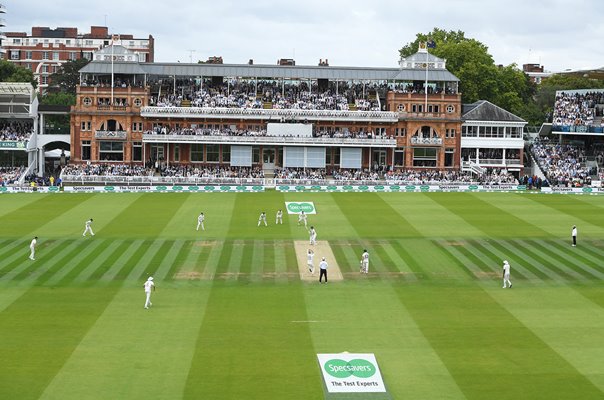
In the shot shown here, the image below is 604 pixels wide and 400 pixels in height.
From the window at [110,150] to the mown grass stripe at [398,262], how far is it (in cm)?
4353

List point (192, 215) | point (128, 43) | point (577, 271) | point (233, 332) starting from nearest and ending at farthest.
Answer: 1. point (233, 332)
2. point (577, 271)
3. point (192, 215)
4. point (128, 43)

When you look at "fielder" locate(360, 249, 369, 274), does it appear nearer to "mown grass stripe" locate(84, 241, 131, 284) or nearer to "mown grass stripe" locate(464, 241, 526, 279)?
"mown grass stripe" locate(464, 241, 526, 279)

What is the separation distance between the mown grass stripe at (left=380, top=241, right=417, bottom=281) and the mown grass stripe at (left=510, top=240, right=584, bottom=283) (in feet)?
20.3

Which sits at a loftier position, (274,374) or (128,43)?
(128,43)

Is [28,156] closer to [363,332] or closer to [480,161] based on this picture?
[480,161]

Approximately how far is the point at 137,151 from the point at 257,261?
46.1 meters

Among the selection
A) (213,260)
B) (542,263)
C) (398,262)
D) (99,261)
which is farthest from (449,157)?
(99,261)

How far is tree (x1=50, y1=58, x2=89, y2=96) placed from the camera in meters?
128

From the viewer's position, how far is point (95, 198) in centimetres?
7231

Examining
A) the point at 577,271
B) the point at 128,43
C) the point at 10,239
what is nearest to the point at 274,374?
the point at 577,271

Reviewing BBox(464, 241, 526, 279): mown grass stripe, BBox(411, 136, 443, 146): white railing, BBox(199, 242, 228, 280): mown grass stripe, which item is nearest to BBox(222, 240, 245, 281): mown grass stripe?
BBox(199, 242, 228, 280): mown grass stripe

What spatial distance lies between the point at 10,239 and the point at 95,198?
20.5 metres

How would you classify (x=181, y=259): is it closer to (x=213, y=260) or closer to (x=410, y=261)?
(x=213, y=260)

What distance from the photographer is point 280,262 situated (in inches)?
1806
